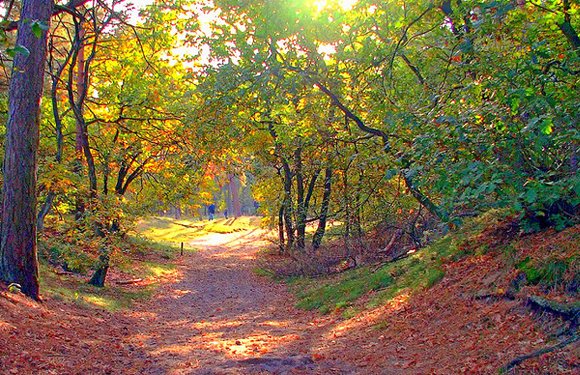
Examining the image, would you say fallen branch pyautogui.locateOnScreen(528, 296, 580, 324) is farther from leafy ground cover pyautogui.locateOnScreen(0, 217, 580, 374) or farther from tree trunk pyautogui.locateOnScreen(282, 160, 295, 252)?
tree trunk pyautogui.locateOnScreen(282, 160, 295, 252)

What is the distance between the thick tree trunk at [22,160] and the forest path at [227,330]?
2510 millimetres

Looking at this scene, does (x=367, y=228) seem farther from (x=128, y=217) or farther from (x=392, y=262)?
(x=128, y=217)

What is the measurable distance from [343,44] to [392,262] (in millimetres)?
6104

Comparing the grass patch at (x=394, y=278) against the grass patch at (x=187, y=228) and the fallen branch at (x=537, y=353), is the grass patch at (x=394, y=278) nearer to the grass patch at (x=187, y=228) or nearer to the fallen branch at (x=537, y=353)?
the fallen branch at (x=537, y=353)

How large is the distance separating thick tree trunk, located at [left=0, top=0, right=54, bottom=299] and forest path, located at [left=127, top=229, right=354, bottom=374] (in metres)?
2.51

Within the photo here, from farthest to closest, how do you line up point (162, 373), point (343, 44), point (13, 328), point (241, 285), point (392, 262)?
1. point (241, 285)
2. point (392, 262)
3. point (343, 44)
4. point (13, 328)
5. point (162, 373)

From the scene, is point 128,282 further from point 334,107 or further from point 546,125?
point 546,125

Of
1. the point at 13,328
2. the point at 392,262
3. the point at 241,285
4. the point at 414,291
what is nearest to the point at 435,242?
the point at 392,262

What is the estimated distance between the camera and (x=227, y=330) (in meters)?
10.2

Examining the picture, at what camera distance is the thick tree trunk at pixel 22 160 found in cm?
875

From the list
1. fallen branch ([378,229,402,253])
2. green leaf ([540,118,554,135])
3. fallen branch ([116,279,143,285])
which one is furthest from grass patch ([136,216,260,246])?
green leaf ([540,118,554,135])

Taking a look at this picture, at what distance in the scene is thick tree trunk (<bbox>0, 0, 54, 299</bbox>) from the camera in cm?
875

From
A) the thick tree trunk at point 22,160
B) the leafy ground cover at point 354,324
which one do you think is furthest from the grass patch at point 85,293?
the thick tree trunk at point 22,160

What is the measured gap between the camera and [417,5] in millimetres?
9055
